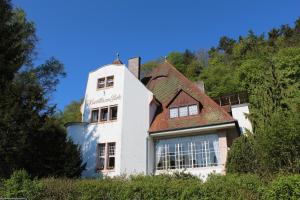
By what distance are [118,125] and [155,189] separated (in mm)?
9029

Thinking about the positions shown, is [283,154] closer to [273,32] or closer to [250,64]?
[250,64]

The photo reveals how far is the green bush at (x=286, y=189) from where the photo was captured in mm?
9966

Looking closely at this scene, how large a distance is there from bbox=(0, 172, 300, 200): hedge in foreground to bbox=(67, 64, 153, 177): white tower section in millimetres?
6452

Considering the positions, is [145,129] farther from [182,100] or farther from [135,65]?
[135,65]

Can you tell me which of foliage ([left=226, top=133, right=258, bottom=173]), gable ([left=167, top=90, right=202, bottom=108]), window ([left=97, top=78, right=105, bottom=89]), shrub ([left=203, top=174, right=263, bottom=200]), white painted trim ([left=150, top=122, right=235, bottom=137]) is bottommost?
shrub ([left=203, top=174, right=263, bottom=200])

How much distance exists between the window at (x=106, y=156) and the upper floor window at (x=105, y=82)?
4.86 metres

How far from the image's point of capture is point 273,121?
16312 millimetres

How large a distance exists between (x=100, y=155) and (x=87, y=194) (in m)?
8.06

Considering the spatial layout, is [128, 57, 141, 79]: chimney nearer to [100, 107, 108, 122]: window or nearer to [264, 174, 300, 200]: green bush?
[100, 107, 108, 122]: window

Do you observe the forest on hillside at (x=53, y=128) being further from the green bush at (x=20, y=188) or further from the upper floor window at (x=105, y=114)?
the upper floor window at (x=105, y=114)

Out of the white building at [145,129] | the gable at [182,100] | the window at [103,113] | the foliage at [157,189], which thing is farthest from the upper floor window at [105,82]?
the foliage at [157,189]

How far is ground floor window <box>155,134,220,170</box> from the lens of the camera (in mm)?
18906

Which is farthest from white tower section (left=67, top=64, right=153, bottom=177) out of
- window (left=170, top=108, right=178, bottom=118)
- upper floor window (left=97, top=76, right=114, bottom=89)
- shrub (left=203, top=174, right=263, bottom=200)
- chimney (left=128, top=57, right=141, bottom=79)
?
shrub (left=203, top=174, right=263, bottom=200)

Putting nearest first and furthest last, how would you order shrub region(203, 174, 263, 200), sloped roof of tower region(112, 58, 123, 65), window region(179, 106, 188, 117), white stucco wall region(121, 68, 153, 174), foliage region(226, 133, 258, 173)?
shrub region(203, 174, 263, 200)
foliage region(226, 133, 258, 173)
white stucco wall region(121, 68, 153, 174)
window region(179, 106, 188, 117)
sloped roof of tower region(112, 58, 123, 65)
